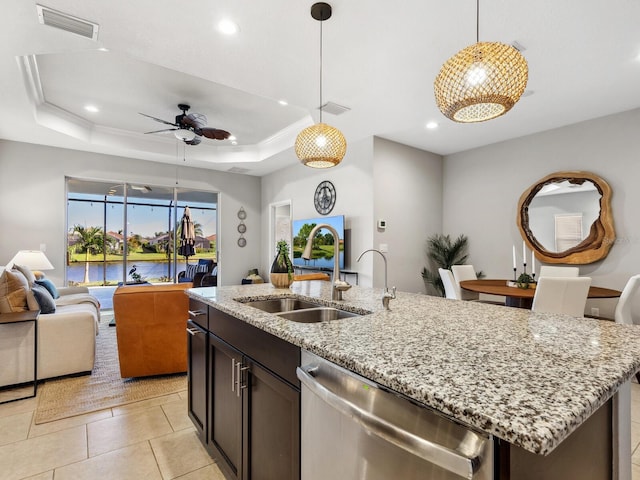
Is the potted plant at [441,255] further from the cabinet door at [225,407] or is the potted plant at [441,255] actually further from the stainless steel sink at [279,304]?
the cabinet door at [225,407]

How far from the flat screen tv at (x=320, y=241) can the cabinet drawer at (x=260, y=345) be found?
113 inches

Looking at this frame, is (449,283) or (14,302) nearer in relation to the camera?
(14,302)

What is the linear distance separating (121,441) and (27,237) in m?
4.50

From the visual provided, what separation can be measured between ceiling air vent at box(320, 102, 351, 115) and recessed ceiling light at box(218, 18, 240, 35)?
1375mm

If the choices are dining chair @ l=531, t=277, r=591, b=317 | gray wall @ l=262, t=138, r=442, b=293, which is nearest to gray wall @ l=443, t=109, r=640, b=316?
gray wall @ l=262, t=138, r=442, b=293

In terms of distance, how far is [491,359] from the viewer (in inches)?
35.4

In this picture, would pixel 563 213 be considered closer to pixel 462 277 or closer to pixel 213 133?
pixel 462 277

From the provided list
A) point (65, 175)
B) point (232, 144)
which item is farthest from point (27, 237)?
point (232, 144)

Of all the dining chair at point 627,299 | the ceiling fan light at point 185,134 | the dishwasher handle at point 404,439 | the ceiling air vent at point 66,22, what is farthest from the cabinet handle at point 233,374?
the dining chair at point 627,299

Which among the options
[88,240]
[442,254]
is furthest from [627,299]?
[88,240]

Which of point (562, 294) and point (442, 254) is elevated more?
point (442, 254)

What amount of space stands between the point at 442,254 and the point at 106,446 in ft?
15.3

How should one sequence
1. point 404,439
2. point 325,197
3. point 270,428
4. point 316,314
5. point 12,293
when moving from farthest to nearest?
point 325,197
point 12,293
point 316,314
point 270,428
point 404,439

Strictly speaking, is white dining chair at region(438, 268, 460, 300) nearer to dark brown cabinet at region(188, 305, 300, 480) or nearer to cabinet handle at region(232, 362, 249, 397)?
dark brown cabinet at region(188, 305, 300, 480)
